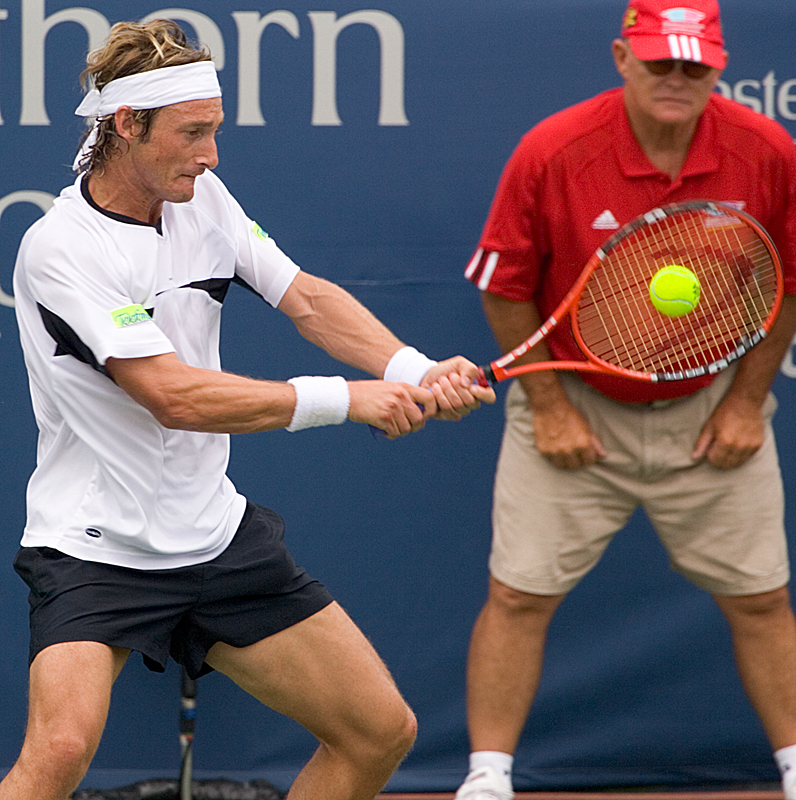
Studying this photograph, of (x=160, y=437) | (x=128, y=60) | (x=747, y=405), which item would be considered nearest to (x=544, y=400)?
(x=747, y=405)

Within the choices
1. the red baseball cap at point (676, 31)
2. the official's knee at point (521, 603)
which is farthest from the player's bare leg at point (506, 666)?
the red baseball cap at point (676, 31)

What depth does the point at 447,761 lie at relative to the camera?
3570 mm

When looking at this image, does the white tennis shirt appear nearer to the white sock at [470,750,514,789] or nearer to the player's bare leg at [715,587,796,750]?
the white sock at [470,750,514,789]

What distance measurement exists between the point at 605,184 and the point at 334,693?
1241 mm

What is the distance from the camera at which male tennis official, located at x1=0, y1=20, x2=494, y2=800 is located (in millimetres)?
2375

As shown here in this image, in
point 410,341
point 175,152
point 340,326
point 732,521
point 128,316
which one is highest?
point 175,152

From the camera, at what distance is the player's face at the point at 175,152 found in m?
2.45

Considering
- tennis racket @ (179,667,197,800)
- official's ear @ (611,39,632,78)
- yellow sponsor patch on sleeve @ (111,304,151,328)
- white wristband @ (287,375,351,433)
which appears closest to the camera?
yellow sponsor patch on sleeve @ (111,304,151,328)

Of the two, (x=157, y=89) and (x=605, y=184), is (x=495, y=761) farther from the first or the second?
(x=157, y=89)

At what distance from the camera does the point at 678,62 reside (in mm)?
2885

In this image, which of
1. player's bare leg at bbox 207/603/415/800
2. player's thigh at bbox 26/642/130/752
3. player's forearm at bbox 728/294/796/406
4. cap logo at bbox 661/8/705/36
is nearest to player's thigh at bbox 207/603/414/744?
player's bare leg at bbox 207/603/415/800

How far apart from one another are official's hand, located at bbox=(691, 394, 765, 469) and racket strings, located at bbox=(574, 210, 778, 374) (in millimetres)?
160

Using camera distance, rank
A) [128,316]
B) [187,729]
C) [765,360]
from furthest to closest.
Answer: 1. [187,729]
2. [765,360]
3. [128,316]

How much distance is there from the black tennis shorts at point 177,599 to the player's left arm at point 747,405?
3.34 feet
